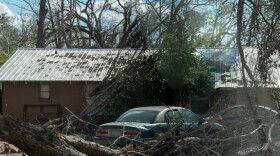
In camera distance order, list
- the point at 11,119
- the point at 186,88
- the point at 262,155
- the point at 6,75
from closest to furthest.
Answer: the point at 11,119 → the point at 262,155 → the point at 186,88 → the point at 6,75

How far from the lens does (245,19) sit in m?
8.53

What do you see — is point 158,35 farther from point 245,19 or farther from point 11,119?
point 11,119

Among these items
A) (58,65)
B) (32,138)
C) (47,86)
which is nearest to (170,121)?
(32,138)

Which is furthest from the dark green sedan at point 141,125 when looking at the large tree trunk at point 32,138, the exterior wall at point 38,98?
the exterior wall at point 38,98

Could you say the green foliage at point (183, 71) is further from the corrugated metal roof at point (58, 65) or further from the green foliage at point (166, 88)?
the corrugated metal roof at point (58, 65)

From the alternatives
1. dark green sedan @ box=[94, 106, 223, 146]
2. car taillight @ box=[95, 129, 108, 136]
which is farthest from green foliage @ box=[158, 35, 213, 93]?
car taillight @ box=[95, 129, 108, 136]

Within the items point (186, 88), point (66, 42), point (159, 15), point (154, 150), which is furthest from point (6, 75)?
point (154, 150)

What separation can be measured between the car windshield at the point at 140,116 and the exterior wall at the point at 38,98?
435 inches

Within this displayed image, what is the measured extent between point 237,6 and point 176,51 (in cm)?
1029

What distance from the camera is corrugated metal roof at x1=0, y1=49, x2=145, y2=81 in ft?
75.7

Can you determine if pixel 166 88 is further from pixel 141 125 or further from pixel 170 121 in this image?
pixel 170 121

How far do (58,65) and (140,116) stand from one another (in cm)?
A: 1328

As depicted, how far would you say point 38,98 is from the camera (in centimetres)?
2336

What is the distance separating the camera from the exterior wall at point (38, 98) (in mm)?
23016
